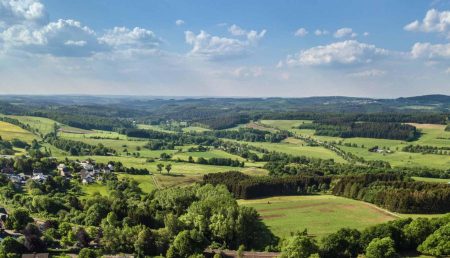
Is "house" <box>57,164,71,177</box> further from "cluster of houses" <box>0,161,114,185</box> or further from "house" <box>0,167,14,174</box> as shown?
"house" <box>0,167,14,174</box>

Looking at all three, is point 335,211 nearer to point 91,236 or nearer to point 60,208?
point 91,236

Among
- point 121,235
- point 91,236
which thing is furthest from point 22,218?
point 121,235

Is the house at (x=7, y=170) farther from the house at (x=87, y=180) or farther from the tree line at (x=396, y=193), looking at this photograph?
the tree line at (x=396, y=193)

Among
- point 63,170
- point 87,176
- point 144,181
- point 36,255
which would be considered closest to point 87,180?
point 87,176

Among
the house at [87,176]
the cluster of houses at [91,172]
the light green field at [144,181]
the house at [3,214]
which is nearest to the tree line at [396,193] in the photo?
the light green field at [144,181]

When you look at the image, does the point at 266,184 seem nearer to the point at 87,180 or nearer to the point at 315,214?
the point at 315,214

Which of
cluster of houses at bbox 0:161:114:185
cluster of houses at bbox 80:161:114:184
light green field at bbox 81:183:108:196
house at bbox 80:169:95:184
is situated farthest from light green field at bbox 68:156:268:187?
house at bbox 80:169:95:184
